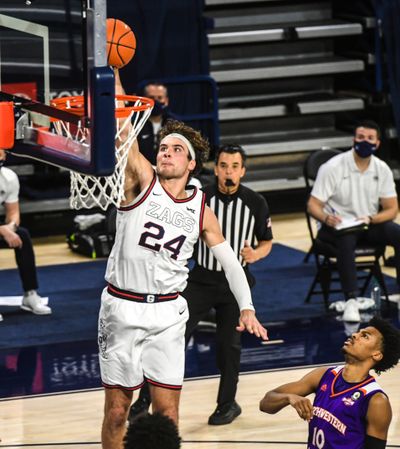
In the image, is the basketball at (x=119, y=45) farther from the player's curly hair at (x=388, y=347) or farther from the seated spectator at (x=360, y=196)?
the seated spectator at (x=360, y=196)

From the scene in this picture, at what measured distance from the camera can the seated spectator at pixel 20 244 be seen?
33.3ft

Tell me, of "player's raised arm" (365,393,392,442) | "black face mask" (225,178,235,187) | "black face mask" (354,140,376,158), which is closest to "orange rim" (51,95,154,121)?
"player's raised arm" (365,393,392,442)

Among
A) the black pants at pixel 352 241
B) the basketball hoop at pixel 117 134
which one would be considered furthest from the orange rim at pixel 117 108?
the black pants at pixel 352 241

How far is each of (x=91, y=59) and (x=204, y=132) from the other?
29.6 ft

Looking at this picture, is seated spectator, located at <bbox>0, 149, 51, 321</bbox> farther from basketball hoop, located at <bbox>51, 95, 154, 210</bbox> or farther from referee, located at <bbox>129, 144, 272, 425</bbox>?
basketball hoop, located at <bbox>51, 95, 154, 210</bbox>

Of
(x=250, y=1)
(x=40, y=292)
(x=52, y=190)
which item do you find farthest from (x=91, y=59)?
(x=250, y=1)

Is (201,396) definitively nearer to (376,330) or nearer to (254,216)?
(254,216)

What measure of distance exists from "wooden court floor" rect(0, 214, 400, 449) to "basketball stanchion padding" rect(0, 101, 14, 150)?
93.6 inches

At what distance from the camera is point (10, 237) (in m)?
10.1

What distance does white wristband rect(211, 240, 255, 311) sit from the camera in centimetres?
620

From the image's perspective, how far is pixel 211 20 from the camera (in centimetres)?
1391

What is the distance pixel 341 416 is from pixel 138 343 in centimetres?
120

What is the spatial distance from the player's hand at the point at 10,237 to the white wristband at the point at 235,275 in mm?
4195

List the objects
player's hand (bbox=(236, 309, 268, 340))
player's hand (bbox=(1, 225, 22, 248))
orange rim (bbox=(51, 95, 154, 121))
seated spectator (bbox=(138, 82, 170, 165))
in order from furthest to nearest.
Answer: seated spectator (bbox=(138, 82, 170, 165)), player's hand (bbox=(1, 225, 22, 248)), player's hand (bbox=(236, 309, 268, 340)), orange rim (bbox=(51, 95, 154, 121))
